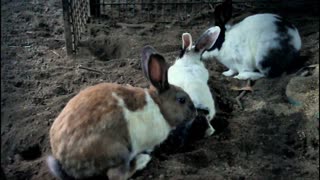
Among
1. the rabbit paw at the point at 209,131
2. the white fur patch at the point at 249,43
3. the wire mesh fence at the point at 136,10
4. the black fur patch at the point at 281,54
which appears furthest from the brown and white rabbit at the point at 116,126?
the wire mesh fence at the point at 136,10

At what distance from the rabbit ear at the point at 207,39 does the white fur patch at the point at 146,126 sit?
3.32 feet

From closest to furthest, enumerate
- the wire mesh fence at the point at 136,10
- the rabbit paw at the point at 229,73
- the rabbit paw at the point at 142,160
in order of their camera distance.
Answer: the rabbit paw at the point at 142,160
the rabbit paw at the point at 229,73
the wire mesh fence at the point at 136,10

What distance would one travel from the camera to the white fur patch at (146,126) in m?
3.00

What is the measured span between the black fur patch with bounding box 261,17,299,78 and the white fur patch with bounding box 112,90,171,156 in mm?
802

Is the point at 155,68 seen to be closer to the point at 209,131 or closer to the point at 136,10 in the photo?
the point at 209,131

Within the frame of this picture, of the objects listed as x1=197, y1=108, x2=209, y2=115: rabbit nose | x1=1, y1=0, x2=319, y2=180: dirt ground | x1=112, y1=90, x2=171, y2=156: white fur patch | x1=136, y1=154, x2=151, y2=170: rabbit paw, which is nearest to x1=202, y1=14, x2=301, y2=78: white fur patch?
x1=1, y1=0, x2=319, y2=180: dirt ground

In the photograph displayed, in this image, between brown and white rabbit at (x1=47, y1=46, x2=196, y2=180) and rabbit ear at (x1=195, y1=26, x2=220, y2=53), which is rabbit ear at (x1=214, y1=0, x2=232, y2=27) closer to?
rabbit ear at (x1=195, y1=26, x2=220, y2=53)

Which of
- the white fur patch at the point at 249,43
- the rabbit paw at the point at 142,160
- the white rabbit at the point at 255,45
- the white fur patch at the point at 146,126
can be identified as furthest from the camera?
the white fur patch at the point at 249,43

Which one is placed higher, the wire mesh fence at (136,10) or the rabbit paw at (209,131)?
the wire mesh fence at (136,10)

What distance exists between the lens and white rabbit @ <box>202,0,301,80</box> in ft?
11.9

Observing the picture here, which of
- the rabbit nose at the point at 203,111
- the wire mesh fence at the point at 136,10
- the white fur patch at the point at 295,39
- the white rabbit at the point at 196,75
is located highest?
the white fur patch at the point at 295,39

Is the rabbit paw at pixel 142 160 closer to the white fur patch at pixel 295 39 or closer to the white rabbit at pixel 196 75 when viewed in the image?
the white rabbit at pixel 196 75

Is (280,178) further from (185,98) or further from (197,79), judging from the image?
(197,79)

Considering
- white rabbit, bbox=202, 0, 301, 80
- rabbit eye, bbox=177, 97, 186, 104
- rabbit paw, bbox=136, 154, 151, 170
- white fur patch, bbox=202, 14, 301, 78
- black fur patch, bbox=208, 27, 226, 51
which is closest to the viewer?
rabbit paw, bbox=136, 154, 151, 170
